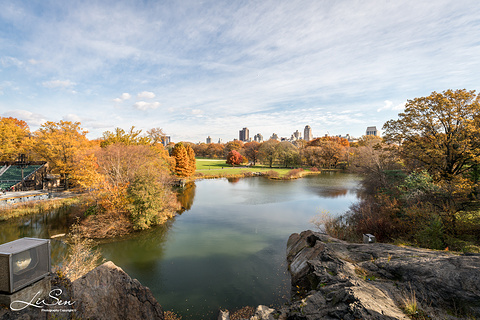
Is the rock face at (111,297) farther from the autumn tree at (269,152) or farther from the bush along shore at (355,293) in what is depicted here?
the autumn tree at (269,152)

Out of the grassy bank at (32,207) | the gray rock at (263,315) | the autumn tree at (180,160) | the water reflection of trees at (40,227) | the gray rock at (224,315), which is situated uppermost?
the autumn tree at (180,160)

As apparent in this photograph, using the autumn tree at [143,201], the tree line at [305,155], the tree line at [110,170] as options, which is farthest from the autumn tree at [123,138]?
the tree line at [305,155]

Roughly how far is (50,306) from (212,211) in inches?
752

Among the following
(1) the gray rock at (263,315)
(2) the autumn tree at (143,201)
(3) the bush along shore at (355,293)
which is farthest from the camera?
(2) the autumn tree at (143,201)

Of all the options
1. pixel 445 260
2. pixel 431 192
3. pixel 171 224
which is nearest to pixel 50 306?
pixel 445 260

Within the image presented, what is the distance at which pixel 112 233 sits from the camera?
1565 centimetres

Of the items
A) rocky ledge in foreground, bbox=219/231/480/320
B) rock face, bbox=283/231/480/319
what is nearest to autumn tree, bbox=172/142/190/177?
rocky ledge in foreground, bbox=219/231/480/320

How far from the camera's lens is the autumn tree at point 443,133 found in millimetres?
13680

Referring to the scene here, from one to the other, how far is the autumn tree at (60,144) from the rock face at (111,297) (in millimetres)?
23878

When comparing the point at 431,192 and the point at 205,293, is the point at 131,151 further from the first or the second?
the point at 431,192

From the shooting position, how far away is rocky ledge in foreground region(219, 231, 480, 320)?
16.1 feet

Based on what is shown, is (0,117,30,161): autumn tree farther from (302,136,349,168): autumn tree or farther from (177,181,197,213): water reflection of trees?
(302,136,349,168): autumn tree

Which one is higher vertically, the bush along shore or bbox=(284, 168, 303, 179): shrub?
the bush along shore

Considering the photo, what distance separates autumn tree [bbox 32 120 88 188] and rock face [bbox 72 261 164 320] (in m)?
23.9
